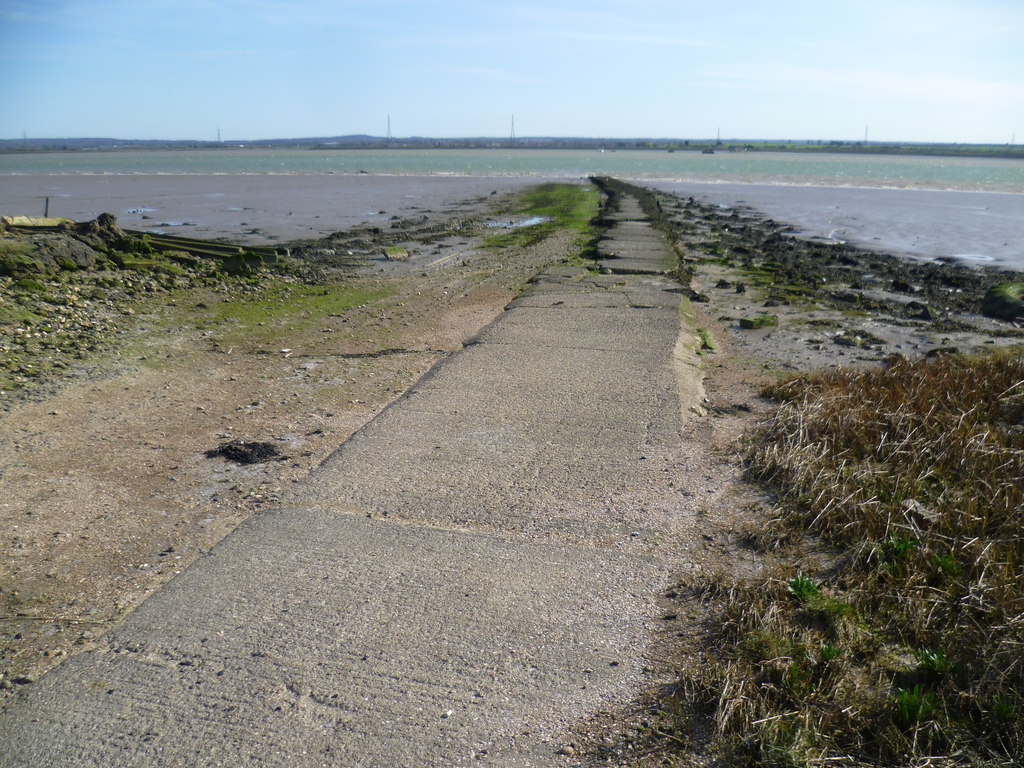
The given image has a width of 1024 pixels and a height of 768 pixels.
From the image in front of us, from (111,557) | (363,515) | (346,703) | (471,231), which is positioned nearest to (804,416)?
(363,515)

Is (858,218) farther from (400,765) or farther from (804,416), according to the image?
(400,765)

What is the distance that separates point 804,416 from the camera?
4730mm

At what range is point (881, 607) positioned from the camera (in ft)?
9.59

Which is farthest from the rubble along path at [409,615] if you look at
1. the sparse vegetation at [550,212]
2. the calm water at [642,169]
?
the calm water at [642,169]

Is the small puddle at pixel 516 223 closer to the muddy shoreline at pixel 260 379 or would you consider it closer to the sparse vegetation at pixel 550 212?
the sparse vegetation at pixel 550 212

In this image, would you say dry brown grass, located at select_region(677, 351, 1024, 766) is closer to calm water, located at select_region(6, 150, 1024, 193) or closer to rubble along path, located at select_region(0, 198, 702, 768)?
rubble along path, located at select_region(0, 198, 702, 768)

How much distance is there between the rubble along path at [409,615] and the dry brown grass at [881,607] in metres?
0.43

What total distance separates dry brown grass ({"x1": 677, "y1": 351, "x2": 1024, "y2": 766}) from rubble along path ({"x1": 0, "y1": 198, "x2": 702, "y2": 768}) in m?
0.43

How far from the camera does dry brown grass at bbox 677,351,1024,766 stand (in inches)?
89.1

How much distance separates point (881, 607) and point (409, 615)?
6.05 feet

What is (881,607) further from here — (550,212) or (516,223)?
(550,212)

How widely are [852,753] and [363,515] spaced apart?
2.25 metres

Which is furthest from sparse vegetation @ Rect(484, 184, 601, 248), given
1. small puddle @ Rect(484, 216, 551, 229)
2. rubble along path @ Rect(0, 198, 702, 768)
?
rubble along path @ Rect(0, 198, 702, 768)

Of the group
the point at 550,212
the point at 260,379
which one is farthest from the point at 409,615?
the point at 550,212
